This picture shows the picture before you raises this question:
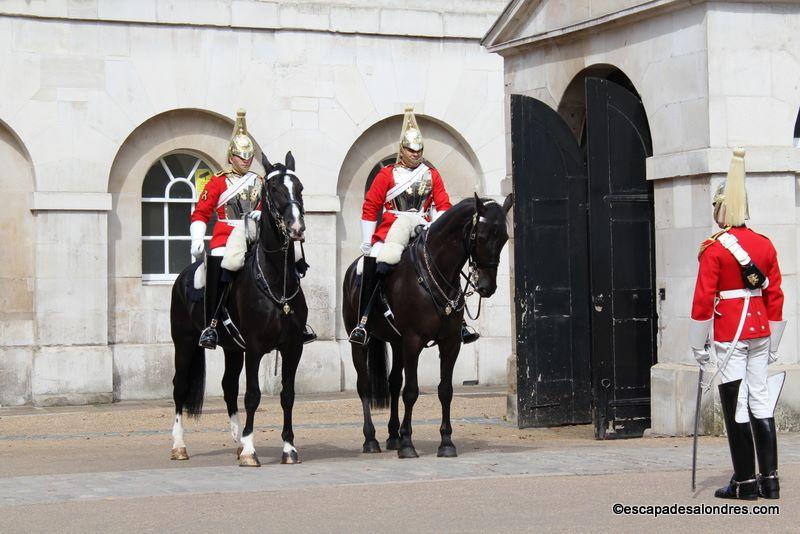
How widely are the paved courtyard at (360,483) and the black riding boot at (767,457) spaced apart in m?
0.18

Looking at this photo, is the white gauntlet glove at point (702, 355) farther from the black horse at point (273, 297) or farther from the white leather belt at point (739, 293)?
the black horse at point (273, 297)

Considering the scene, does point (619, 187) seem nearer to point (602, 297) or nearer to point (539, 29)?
point (602, 297)

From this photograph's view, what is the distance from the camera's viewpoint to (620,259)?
555 inches

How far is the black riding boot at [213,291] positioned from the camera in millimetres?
12188

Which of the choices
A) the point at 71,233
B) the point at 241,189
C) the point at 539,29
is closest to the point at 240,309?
the point at 241,189

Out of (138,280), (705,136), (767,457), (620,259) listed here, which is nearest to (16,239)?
(138,280)

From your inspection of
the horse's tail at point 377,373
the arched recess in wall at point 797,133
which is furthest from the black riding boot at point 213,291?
the arched recess in wall at point 797,133

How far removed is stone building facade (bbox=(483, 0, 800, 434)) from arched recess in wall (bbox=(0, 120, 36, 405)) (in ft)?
27.6

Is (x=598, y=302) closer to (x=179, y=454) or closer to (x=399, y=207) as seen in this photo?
(x=399, y=207)

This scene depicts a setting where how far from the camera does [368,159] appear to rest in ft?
67.2

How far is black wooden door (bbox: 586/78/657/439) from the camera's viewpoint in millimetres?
13938

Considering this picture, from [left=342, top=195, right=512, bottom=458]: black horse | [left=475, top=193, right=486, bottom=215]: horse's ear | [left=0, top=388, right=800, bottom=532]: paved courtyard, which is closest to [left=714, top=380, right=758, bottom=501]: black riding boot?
[left=0, top=388, right=800, bottom=532]: paved courtyard

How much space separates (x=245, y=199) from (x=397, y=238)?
4.38 ft

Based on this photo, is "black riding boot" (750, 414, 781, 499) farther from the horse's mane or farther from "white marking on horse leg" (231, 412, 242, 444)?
"white marking on horse leg" (231, 412, 242, 444)
